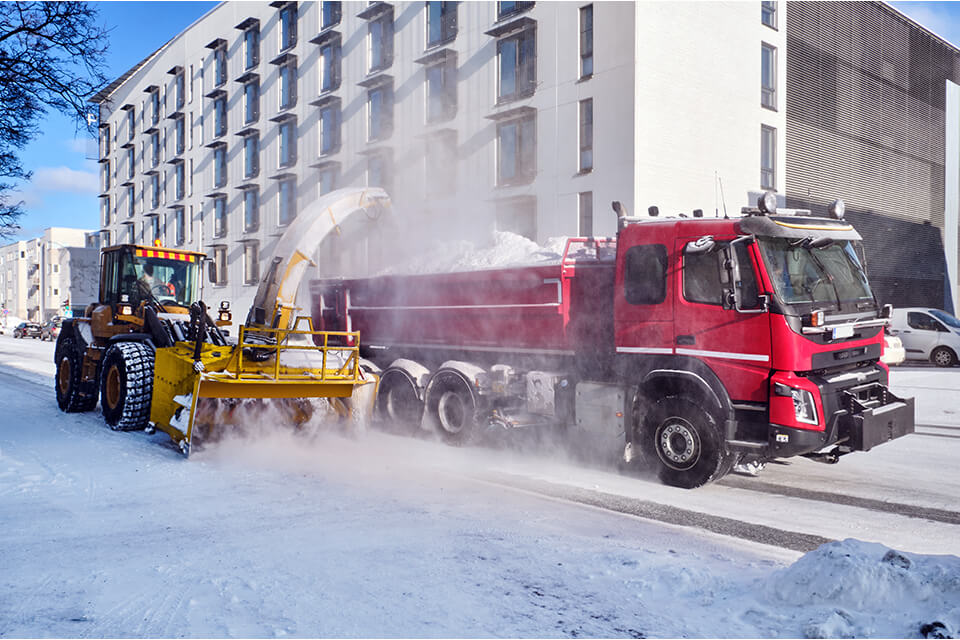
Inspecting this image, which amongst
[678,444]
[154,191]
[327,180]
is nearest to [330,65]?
[327,180]

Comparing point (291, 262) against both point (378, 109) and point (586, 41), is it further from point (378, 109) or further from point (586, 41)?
point (378, 109)

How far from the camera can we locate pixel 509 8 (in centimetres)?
2194

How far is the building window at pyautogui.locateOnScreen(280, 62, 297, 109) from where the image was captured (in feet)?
108

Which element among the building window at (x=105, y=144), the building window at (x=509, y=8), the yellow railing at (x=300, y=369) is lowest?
the yellow railing at (x=300, y=369)

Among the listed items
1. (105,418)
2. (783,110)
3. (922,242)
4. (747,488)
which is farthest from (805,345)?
(922,242)

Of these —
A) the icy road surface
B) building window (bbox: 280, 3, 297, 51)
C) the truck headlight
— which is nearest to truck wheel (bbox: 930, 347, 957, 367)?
the icy road surface

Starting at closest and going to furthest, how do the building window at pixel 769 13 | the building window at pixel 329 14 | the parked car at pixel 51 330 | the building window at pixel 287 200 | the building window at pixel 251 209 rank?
the building window at pixel 769 13, the building window at pixel 329 14, the building window at pixel 287 200, the building window at pixel 251 209, the parked car at pixel 51 330

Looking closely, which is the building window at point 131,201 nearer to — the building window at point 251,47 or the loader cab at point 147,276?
the building window at point 251,47

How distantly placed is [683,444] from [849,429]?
4.73 ft

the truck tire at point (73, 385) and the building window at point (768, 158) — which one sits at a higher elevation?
the building window at point (768, 158)

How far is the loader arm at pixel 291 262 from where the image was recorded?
1002 cm

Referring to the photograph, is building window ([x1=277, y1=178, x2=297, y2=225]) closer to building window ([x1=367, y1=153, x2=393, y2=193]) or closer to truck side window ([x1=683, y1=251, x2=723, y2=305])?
building window ([x1=367, y1=153, x2=393, y2=193])

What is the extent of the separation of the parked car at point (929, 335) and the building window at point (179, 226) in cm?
3846

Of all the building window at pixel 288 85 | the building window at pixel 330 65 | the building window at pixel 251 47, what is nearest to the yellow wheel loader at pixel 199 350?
the building window at pixel 330 65
